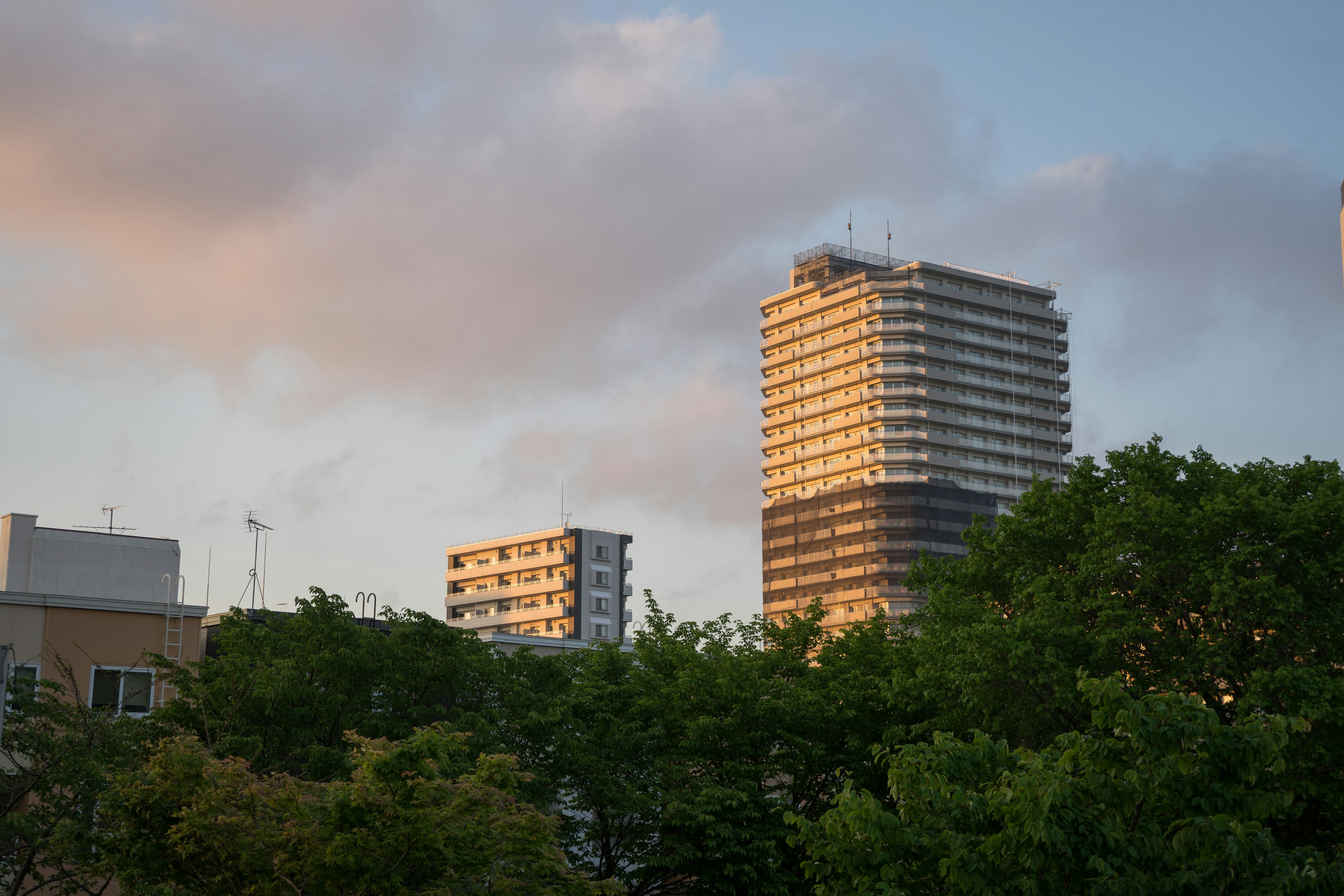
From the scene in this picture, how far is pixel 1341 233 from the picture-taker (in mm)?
64875

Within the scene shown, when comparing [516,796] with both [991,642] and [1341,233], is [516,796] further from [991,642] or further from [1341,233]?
[1341,233]

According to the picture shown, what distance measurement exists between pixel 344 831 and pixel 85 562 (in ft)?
115

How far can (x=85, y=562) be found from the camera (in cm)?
4812

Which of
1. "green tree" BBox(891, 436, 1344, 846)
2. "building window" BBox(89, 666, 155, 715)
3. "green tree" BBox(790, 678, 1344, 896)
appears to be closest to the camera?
"green tree" BBox(790, 678, 1344, 896)

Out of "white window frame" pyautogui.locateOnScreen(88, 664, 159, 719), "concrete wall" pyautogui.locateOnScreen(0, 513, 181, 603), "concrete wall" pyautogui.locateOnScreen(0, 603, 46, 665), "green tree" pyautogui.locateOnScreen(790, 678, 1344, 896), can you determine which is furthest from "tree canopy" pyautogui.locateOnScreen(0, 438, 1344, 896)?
"concrete wall" pyautogui.locateOnScreen(0, 513, 181, 603)

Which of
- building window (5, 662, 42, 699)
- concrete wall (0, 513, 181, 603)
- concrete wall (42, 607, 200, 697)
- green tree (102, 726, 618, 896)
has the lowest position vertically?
green tree (102, 726, 618, 896)

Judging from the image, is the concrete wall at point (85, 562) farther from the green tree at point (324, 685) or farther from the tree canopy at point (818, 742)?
the green tree at point (324, 685)

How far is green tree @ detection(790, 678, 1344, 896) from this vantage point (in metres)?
13.9

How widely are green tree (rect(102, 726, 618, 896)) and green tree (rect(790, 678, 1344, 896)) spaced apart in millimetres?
5476

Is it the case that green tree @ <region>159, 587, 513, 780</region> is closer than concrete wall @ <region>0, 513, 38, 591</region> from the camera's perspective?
Yes

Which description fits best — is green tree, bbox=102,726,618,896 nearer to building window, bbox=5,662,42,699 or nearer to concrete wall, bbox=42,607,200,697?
building window, bbox=5,662,42,699

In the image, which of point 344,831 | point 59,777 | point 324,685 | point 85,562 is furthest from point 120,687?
point 344,831

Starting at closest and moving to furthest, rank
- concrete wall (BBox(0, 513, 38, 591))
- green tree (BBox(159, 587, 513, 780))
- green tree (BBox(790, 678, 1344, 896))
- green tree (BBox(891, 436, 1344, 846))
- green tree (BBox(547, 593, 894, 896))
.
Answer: green tree (BBox(790, 678, 1344, 896))
green tree (BBox(159, 587, 513, 780))
green tree (BBox(891, 436, 1344, 846))
green tree (BBox(547, 593, 894, 896))
concrete wall (BBox(0, 513, 38, 591))

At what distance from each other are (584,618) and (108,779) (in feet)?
575
